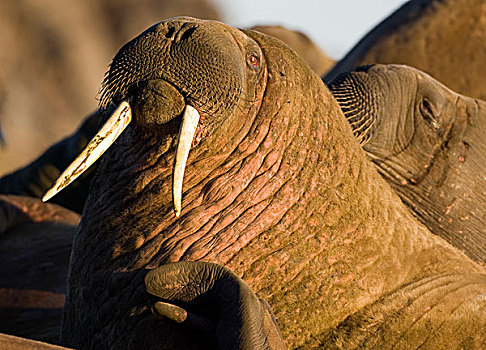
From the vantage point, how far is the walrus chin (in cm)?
303

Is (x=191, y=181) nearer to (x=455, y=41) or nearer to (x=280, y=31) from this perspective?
(x=455, y=41)

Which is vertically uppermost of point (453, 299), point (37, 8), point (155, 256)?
point (453, 299)

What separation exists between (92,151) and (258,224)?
80 cm

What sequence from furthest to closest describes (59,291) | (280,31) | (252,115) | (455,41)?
1. (280,31)
2. (455,41)
3. (59,291)
4. (252,115)

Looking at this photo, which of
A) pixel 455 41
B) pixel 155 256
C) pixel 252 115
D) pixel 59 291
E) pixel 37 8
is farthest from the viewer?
pixel 37 8

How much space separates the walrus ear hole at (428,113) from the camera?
5.38 metres

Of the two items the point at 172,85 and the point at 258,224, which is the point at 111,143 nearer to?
the point at 172,85

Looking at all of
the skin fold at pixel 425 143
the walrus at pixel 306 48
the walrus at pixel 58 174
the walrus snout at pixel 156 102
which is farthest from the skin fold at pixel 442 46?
the walrus at pixel 306 48

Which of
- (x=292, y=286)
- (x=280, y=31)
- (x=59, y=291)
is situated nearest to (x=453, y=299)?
(x=292, y=286)

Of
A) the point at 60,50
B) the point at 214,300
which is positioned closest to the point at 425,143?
the point at 214,300

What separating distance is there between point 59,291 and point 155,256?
2.83 meters

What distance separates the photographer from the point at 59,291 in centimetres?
582

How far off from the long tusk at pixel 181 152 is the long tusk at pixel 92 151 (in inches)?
10.5

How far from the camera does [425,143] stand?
533 centimetres
